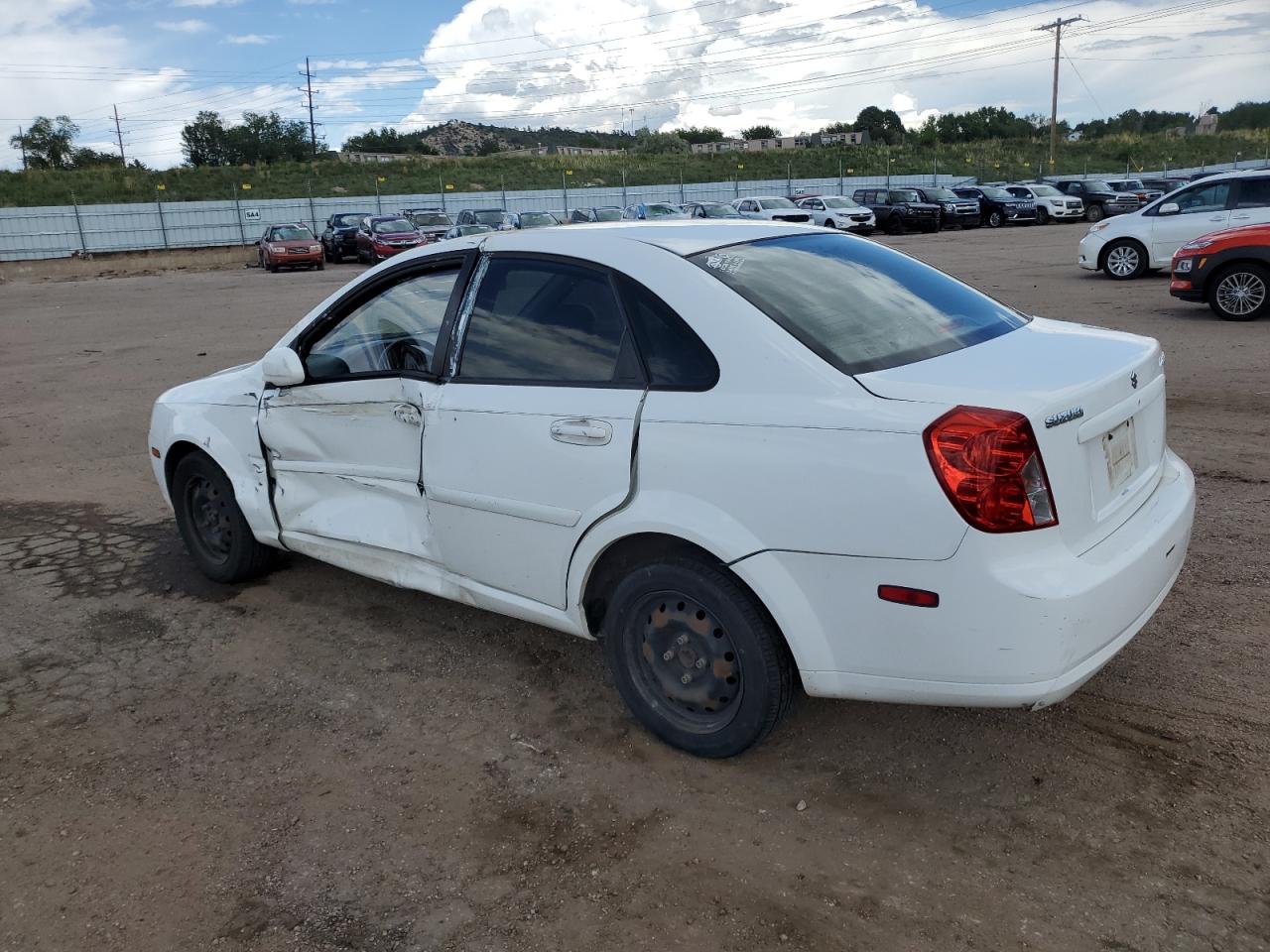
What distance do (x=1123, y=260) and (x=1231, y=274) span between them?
5232 millimetres

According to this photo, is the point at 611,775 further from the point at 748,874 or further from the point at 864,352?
the point at 864,352

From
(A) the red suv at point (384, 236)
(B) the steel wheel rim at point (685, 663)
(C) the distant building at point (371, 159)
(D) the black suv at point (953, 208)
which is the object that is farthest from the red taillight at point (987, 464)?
(C) the distant building at point (371, 159)

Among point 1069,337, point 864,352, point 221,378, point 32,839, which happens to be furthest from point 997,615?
point 221,378

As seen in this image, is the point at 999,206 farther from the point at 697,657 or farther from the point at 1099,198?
the point at 697,657

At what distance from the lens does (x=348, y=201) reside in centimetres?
4403

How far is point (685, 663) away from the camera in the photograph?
326 centimetres

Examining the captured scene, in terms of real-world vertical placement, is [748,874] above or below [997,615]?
below

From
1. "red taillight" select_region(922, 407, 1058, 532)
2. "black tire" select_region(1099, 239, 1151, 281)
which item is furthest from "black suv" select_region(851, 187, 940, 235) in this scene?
"red taillight" select_region(922, 407, 1058, 532)

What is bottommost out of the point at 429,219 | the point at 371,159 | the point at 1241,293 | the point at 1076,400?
the point at 1241,293

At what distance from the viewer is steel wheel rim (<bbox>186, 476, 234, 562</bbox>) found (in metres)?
5.01

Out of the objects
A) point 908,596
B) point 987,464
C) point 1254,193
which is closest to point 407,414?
point 908,596

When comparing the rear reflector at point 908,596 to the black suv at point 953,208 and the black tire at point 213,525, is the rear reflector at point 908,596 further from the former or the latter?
the black suv at point 953,208

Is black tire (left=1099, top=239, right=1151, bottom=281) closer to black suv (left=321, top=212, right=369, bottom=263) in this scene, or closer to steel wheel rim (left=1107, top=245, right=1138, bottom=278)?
steel wheel rim (left=1107, top=245, right=1138, bottom=278)

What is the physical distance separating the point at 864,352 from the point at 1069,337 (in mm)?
929
